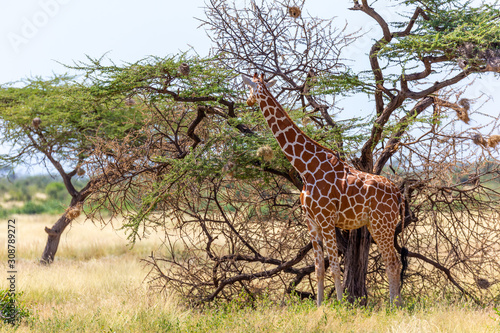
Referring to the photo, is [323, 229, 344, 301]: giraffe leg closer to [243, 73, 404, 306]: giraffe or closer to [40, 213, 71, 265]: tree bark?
[243, 73, 404, 306]: giraffe

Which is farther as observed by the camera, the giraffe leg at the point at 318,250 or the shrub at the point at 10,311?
the shrub at the point at 10,311

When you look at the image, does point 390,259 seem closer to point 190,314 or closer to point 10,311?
point 190,314

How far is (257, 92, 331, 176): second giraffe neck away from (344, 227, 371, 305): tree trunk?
1.68 metres

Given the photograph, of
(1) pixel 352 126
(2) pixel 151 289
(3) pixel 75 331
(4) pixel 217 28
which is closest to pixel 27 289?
(2) pixel 151 289

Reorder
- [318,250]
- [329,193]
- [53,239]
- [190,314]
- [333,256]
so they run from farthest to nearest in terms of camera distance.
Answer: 1. [53,239]
2. [190,314]
3. [318,250]
4. [333,256]
5. [329,193]

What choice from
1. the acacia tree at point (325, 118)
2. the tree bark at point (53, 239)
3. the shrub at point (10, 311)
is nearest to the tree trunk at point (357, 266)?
the acacia tree at point (325, 118)

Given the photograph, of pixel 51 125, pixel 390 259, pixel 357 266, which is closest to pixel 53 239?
pixel 51 125

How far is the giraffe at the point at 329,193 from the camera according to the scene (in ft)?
22.9

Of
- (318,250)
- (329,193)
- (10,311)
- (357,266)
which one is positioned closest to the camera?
(329,193)

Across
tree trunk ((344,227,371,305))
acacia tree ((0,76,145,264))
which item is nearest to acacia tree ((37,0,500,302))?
tree trunk ((344,227,371,305))

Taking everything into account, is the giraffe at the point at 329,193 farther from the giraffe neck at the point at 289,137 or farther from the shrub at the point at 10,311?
the shrub at the point at 10,311

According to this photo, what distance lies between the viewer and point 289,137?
7.12 meters

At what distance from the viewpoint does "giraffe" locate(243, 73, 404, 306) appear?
22.9 feet

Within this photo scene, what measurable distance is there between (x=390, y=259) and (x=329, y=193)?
134 cm
